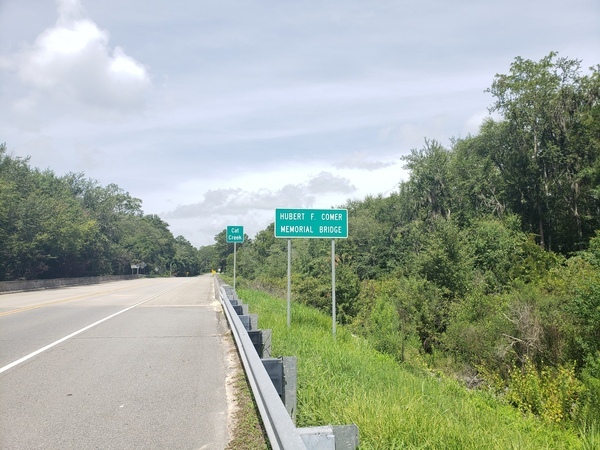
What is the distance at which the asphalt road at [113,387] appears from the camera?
5043 millimetres

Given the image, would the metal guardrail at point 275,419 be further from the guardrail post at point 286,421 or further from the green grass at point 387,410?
the green grass at point 387,410

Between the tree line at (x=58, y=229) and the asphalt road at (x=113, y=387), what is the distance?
1420 inches

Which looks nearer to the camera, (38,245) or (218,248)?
(38,245)

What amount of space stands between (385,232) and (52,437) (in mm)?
56052

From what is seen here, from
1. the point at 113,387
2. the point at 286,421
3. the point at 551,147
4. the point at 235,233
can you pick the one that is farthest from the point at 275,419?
the point at 551,147

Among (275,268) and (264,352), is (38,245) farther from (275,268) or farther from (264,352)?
(264,352)

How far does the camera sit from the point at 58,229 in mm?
54594

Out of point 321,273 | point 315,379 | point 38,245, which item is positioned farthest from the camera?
point 38,245

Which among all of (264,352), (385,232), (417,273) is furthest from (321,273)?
(264,352)

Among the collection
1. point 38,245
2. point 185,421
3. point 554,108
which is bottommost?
point 185,421

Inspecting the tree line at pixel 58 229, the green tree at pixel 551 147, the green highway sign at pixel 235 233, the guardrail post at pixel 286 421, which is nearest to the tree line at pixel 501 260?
the green tree at pixel 551 147

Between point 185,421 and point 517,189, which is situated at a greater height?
point 517,189

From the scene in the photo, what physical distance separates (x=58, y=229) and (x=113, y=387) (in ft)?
176

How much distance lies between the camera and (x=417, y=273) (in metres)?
35.0
